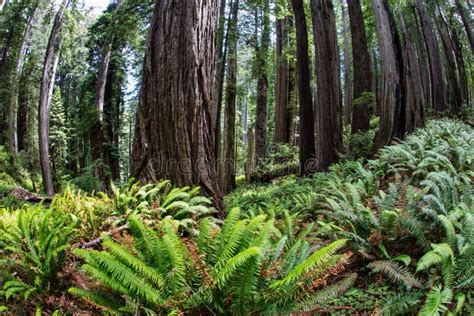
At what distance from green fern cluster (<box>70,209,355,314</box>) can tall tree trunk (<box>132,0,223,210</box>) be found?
2.05 m

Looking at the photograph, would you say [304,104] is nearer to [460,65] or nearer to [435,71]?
[435,71]

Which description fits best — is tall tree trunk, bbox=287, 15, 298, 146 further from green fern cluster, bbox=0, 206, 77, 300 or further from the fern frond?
green fern cluster, bbox=0, 206, 77, 300

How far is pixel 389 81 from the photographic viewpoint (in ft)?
29.0

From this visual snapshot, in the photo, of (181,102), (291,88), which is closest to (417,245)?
(181,102)

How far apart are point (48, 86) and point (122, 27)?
20.5ft

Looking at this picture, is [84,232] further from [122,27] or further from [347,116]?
[347,116]

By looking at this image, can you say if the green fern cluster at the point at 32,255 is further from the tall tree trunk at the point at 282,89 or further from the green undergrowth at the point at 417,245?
the tall tree trunk at the point at 282,89

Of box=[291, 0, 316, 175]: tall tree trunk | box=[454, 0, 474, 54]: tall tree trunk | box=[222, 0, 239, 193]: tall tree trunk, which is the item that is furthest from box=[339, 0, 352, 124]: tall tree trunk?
box=[291, 0, 316, 175]: tall tree trunk

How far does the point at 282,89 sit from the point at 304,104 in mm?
6764

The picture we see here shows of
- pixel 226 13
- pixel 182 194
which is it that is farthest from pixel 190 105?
pixel 226 13

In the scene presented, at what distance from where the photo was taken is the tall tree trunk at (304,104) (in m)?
10.6

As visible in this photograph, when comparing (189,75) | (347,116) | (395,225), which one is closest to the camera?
(395,225)

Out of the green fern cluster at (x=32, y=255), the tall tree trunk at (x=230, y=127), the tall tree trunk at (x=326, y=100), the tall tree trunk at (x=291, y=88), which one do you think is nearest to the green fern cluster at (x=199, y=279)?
the green fern cluster at (x=32, y=255)

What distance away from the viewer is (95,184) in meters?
13.5
